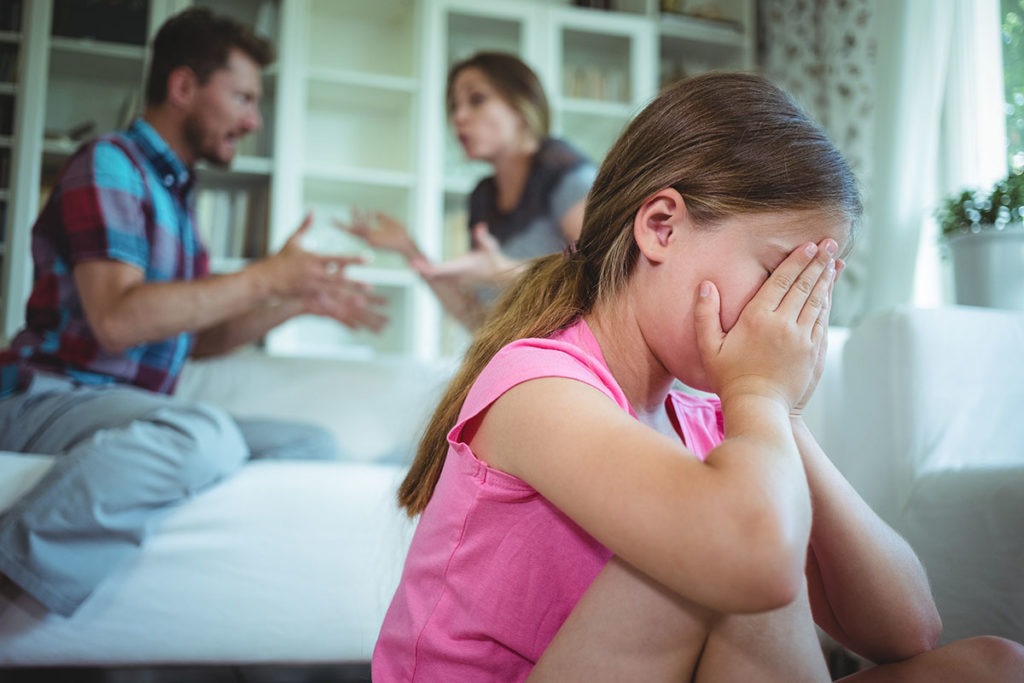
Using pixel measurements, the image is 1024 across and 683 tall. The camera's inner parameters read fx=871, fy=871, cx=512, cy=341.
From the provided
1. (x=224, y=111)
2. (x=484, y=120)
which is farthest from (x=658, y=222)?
(x=484, y=120)

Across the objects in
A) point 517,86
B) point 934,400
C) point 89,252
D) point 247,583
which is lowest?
point 247,583

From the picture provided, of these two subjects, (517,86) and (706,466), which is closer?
(706,466)

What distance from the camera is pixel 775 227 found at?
63 cm

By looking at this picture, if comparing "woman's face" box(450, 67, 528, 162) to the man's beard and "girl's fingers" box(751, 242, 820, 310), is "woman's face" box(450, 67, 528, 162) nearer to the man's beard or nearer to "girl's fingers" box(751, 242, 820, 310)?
the man's beard

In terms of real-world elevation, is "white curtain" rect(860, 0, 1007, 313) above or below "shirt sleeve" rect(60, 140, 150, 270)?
above

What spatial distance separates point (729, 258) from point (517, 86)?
148 centimetres

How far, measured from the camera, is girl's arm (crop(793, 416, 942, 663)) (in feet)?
2.19

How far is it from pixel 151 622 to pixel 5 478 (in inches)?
10.1

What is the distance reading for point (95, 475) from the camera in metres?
1.05

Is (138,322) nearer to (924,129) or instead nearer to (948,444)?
(948,444)

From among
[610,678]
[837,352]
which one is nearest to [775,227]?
[610,678]

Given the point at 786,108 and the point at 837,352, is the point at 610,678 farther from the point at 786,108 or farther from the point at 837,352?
the point at 837,352

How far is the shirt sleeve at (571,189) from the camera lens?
6.05ft

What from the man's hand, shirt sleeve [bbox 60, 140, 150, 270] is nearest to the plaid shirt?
shirt sleeve [bbox 60, 140, 150, 270]
